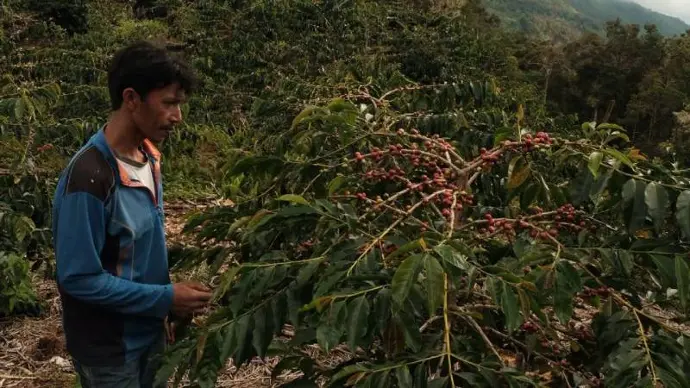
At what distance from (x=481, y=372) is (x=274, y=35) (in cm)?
1038

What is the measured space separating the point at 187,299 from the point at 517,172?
0.97 meters

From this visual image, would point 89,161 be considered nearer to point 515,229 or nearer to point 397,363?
point 397,363

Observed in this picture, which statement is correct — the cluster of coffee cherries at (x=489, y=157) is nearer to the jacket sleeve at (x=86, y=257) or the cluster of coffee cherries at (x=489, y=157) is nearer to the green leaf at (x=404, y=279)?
the green leaf at (x=404, y=279)

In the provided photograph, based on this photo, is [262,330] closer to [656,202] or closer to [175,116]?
[175,116]

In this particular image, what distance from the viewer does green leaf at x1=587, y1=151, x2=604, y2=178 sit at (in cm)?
148

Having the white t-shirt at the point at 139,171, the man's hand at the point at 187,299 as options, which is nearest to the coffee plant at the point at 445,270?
the man's hand at the point at 187,299

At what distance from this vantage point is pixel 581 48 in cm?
2488

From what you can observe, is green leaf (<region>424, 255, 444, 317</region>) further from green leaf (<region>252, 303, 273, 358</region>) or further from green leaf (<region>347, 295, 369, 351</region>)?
green leaf (<region>252, 303, 273, 358</region>)

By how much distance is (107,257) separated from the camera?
1669 mm

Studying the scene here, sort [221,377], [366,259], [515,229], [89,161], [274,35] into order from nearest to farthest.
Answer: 1. [366,259]
2. [89,161]
3. [515,229]
4. [221,377]
5. [274,35]

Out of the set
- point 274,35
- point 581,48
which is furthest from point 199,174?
point 581,48

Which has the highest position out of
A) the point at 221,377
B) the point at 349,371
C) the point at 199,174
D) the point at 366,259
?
the point at 366,259

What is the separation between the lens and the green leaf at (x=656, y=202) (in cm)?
143

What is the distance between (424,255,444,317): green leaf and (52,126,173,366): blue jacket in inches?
32.7
